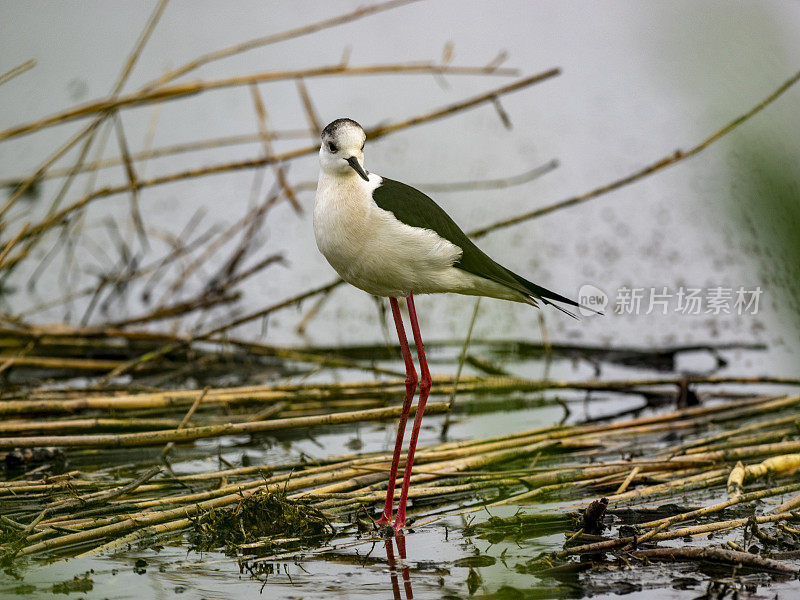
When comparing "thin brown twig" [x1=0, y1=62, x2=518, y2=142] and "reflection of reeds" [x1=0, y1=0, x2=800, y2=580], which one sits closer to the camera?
"reflection of reeds" [x1=0, y1=0, x2=800, y2=580]

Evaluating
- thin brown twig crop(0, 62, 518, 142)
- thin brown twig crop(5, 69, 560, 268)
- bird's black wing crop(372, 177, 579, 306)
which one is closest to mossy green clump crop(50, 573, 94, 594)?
bird's black wing crop(372, 177, 579, 306)

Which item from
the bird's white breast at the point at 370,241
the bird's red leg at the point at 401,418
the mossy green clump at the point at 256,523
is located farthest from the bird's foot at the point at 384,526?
the bird's white breast at the point at 370,241

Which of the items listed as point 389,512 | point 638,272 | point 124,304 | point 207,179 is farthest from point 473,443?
point 207,179

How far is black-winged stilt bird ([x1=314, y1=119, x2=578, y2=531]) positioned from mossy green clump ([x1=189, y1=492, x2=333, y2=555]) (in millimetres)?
264

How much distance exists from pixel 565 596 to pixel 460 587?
0.26 meters

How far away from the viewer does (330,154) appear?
2674 mm

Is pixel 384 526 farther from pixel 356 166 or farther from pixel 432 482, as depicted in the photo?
pixel 356 166

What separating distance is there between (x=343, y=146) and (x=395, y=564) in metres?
1.17

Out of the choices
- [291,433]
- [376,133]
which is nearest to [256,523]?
[291,433]

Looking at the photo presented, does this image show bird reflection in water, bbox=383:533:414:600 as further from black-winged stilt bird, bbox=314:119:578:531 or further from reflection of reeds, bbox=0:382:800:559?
reflection of reeds, bbox=0:382:800:559

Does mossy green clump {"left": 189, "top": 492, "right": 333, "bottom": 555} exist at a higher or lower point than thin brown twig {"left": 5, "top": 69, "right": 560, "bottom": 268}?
lower

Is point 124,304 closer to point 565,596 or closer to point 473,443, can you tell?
point 473,443

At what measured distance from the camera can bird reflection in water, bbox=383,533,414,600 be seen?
2178mm

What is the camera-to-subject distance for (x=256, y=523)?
2676 millimetres
